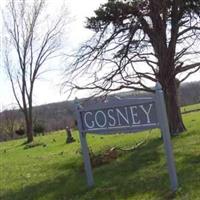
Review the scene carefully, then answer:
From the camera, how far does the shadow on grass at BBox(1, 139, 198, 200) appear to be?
9.22 metres

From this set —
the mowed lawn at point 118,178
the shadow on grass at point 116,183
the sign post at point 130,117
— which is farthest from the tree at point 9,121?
the sign post at point 130,117

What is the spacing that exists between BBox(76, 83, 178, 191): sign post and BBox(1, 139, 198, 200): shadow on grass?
34.7 inches

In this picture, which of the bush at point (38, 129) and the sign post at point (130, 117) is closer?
the sign post at point (130, 117)

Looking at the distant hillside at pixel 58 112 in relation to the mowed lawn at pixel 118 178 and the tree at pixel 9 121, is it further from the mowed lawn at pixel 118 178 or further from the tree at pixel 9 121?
the mowed lawn at pixel 118 178

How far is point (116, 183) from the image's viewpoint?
10242 millimetres

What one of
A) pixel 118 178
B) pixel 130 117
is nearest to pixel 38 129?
pixel 118 178

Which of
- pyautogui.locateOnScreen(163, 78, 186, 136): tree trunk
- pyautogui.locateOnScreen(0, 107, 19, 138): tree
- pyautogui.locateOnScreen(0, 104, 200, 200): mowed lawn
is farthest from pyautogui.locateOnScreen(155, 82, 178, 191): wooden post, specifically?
pyautogui.locateOnScreen(0, 107, 19, 138): tree

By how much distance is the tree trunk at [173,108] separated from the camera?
1864cm

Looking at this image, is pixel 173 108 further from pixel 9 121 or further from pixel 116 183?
pixel 9 121

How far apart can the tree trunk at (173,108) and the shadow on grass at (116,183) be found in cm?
487

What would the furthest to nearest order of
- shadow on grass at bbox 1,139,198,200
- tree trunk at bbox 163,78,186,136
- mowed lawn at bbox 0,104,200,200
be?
tree trunk at bbox 163,78,186,136, shadow on grass at bbox 1,139,198,200, mowed lawn at bbox 0,104,200,200

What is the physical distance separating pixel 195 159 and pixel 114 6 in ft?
26.2

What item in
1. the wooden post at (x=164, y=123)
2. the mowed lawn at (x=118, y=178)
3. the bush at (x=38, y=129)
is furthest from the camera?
the bush at (x=38, y=129)

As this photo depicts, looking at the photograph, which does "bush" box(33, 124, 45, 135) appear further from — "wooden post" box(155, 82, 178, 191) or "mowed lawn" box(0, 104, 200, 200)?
"wooden post" box(155, 82, 178, 191)
